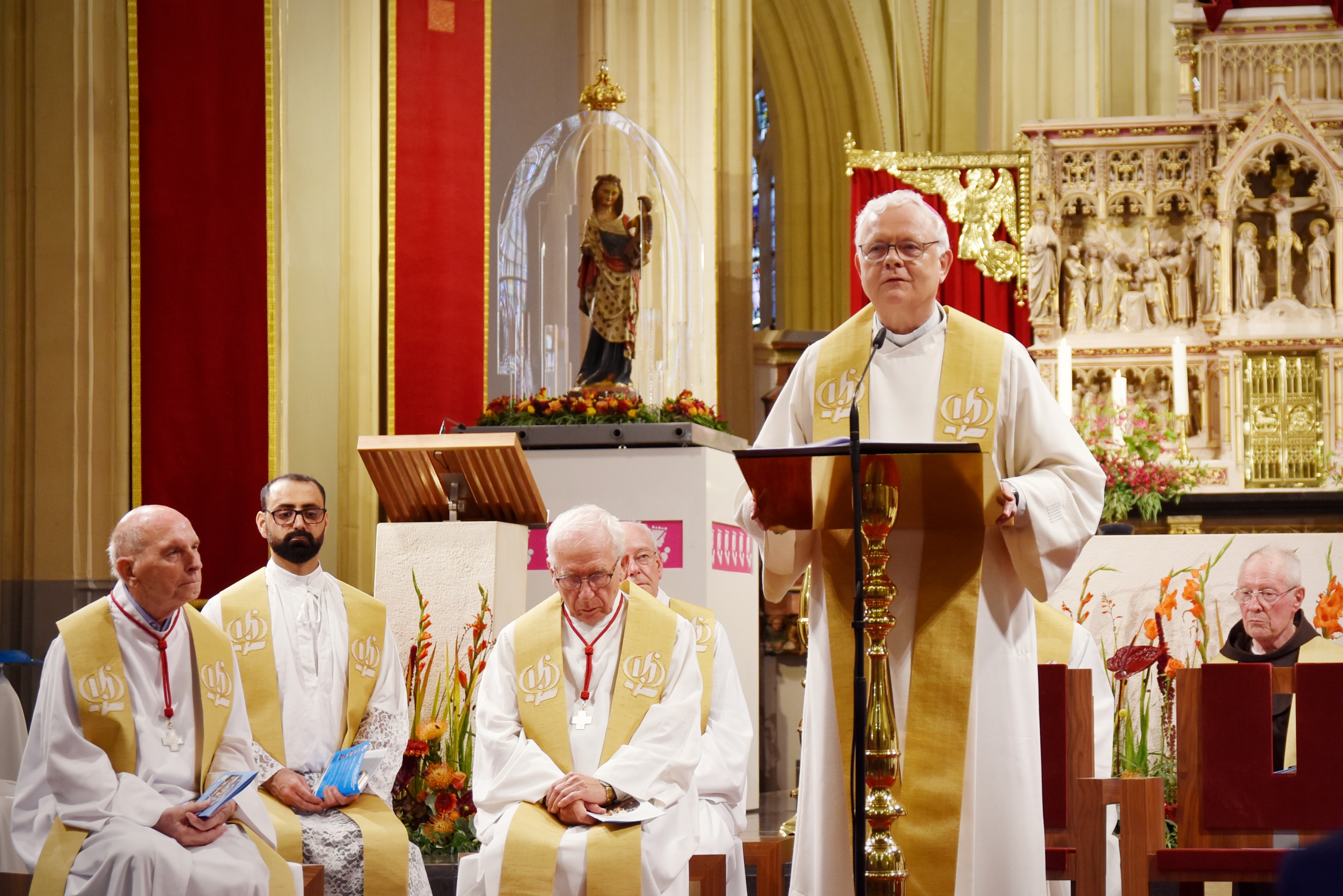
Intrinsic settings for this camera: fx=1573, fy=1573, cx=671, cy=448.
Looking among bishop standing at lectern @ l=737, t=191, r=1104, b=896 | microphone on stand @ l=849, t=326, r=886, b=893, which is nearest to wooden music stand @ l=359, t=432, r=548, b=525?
bishop standing at lectern @ l=737, t=191, r=1104, b=896

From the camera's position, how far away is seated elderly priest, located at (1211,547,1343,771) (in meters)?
5.03

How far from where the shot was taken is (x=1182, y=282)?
932 centimetres

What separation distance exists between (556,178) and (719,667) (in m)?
4.87

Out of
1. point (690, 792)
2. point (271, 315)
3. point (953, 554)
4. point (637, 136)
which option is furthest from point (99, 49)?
point (953, 554)

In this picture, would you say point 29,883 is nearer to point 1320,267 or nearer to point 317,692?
point 317,692

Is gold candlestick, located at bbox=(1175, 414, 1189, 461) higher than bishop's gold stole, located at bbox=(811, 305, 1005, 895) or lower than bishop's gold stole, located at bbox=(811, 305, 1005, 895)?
higher

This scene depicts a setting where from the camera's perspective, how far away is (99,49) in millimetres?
8109

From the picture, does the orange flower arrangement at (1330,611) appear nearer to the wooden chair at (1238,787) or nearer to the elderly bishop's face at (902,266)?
the wooden chair at (1238,787)

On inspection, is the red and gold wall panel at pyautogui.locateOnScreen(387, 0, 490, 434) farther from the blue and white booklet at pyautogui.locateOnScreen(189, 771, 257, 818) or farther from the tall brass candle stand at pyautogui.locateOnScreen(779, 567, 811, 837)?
the blue and white booklet at pyautogui.locateOnScreen(189, 771, 257, 818)

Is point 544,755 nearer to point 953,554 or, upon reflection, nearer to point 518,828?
point 518,828

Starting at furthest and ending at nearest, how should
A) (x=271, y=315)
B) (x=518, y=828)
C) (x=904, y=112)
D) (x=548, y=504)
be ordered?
(x=904, y=112) < (x=271, y=315) < (x=548, y=504) < (x=518, y=828)

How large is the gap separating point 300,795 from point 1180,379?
5.82 m

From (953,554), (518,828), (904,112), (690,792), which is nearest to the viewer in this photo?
(953,554)

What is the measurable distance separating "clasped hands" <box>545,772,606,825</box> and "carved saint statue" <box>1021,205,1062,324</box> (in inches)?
233
